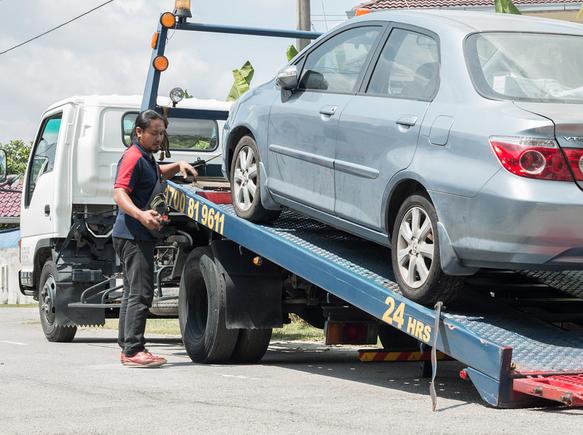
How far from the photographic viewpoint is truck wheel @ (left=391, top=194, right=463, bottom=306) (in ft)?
22.8

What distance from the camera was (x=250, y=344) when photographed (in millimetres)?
9602

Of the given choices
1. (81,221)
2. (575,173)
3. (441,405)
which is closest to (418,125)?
(575,173)

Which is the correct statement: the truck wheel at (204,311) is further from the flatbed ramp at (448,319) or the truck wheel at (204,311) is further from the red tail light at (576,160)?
the red tail light at (576,160)

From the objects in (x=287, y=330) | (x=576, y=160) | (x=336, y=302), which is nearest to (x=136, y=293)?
(x=336, y=302)

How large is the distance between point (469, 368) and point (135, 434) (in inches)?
78.7

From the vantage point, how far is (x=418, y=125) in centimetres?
716

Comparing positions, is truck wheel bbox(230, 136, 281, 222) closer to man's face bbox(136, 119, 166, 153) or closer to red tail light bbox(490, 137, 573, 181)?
man's face bbox(136, 119, 166, 153)

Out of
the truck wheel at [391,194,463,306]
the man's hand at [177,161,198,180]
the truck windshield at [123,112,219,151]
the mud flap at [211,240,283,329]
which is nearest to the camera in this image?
the truck wheel at [391,194,463,306]

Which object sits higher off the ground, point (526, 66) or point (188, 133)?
point (526, 66)

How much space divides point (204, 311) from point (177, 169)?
1.31 metres

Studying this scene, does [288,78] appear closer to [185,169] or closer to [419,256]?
[185,169]

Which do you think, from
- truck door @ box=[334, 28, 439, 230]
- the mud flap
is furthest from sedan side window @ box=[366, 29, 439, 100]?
the mud flap

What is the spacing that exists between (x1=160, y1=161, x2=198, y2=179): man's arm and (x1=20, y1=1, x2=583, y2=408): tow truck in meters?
0.13

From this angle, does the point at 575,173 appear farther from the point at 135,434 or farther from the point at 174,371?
the point at 174,371
